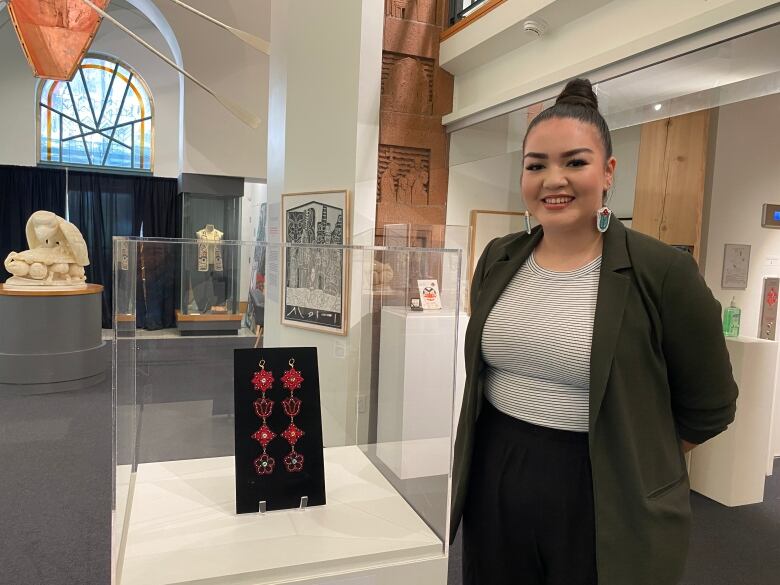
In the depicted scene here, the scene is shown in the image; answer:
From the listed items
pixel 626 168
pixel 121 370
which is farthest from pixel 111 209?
pixel 121 370

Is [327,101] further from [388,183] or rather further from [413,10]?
[413,10]

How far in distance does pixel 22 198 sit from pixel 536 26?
34.3 ft

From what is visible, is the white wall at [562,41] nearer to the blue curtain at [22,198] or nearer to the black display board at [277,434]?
the black display board at [277,434]

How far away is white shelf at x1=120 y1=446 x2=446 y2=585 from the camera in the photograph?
4.35 feet

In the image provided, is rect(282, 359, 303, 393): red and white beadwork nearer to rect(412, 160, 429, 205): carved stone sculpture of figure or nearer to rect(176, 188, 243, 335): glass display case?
rect(176, 188, 243, 335): glass display case

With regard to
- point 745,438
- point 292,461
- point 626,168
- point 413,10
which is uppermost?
point 413,10

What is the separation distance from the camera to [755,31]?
2.17 meters

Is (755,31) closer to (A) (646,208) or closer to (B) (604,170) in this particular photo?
(B) (604,170)

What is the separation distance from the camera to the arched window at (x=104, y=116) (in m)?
11.4

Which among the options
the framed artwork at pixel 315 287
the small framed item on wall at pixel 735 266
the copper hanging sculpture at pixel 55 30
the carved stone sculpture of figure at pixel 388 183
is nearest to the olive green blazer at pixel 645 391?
the framed artwork at pixel 315 287

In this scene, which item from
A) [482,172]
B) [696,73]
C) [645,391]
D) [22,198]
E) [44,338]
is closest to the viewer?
[645,391]

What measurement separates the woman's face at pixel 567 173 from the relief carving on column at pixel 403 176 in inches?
110

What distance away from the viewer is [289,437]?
1.58 metres

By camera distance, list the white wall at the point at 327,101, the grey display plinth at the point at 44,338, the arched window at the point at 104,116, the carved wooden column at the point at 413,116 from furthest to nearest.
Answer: the arched window at the point at 104,116, the grey display plinth at the point at 44,338, the carved wooden column at the point at 413,116, the white wall at the point at 327,101
